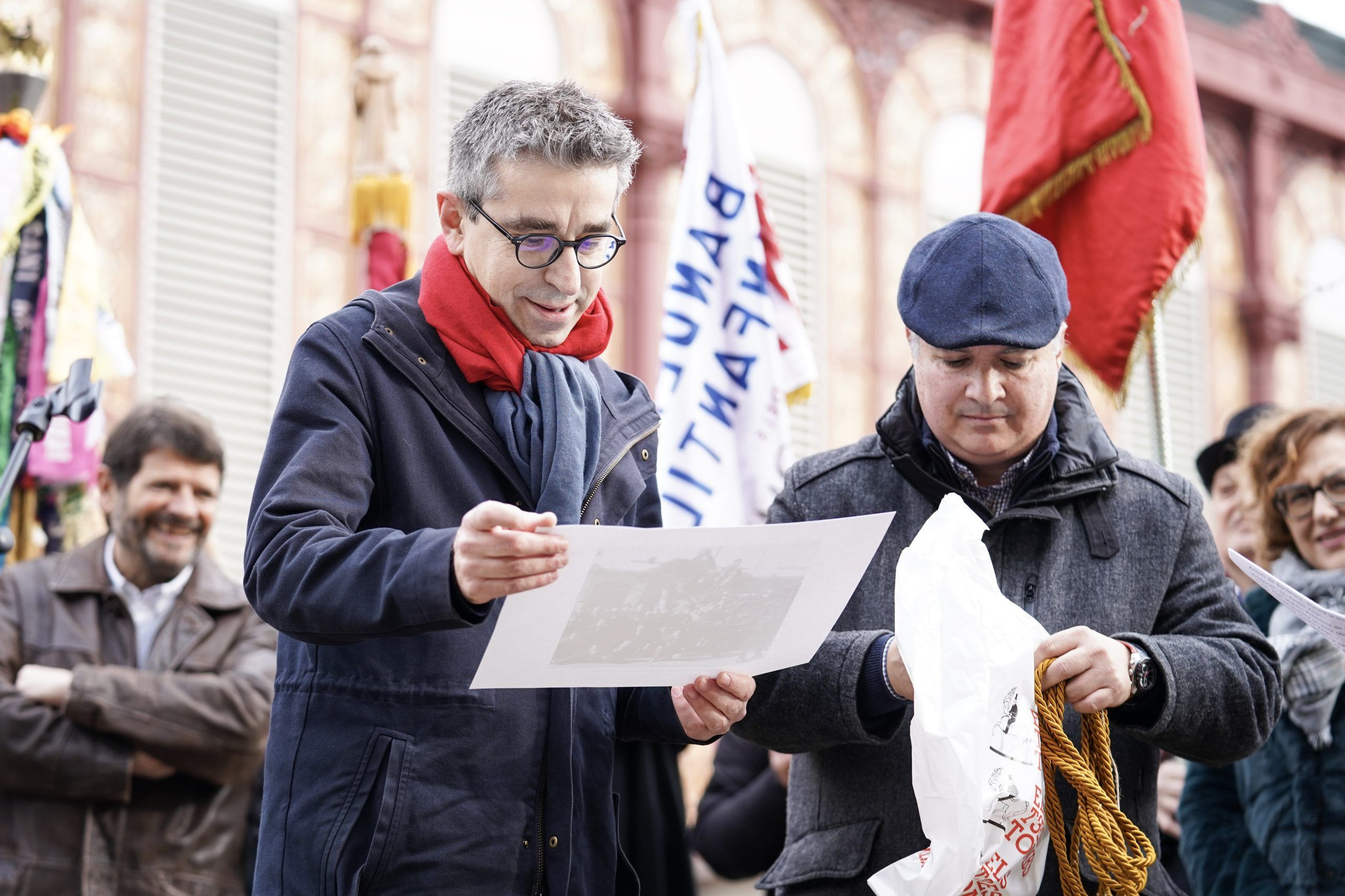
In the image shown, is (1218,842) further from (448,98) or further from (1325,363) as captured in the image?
(1325,363)

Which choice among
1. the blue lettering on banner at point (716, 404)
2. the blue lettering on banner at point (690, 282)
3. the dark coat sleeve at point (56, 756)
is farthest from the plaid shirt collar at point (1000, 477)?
the blue lettering on banner at point (690, 282)

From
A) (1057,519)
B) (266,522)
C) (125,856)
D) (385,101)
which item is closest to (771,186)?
(385,101)

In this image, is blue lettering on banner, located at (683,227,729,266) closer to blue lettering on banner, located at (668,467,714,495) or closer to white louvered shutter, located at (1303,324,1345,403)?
blue lettering on banner, located at (668,467,714,495)

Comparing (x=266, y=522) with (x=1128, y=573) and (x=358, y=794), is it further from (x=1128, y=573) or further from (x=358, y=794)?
(x=1128, y=573)

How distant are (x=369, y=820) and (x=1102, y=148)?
246 centimetres

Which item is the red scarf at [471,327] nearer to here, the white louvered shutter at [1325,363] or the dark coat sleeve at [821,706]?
the dark coat sleeve at [821,706]

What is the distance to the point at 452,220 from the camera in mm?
2279

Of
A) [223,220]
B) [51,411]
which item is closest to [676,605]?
[51,411]

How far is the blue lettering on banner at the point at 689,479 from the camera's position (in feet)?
15.1

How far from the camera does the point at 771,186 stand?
9055 mm

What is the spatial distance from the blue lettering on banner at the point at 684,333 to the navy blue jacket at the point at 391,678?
100 inches

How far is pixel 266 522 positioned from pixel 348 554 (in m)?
0.13

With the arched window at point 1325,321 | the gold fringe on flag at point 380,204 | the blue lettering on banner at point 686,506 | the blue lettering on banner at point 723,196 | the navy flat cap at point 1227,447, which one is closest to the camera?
the navy flat cap at point 1227,447

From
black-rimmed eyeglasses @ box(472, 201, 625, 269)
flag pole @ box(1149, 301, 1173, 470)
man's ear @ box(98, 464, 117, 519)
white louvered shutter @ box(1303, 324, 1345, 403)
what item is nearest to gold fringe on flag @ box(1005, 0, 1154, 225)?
flag pole @ box(1149, 301, 1173, 470)
